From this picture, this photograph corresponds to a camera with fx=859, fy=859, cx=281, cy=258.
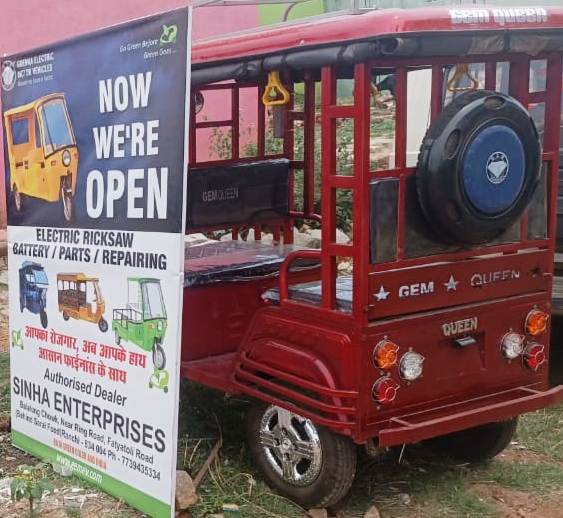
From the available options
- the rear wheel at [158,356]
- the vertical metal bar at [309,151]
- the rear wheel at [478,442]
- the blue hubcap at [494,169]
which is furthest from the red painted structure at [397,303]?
the vertical metal bar at [309,151]

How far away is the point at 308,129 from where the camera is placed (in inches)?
209

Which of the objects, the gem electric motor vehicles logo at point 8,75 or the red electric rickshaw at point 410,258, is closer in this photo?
the red electric rickshaw at point 410,258

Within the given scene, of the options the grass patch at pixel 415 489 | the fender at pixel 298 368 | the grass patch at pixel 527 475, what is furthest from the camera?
the grass patch at pixel 527 475

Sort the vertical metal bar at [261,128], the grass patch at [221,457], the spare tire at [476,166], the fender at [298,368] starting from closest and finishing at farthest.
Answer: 1. the spare tire at [476,166]
2. the fender at [298,368]
3. the grass patch at [221,457]
4. the vertical metal bar at [261,128]

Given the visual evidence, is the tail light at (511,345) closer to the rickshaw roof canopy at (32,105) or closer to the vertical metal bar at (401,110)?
the vertical metal bar at (401,110)

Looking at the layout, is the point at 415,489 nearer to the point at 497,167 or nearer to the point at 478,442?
the point at 478,442

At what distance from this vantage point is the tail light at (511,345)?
12.9ft

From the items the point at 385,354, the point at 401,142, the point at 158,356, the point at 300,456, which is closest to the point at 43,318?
the point at 158,356

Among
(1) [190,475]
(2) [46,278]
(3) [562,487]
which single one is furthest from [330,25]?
(3) [562,487]

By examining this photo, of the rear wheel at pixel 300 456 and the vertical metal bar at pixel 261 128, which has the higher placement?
the vertical metal bar at pixel 261 128

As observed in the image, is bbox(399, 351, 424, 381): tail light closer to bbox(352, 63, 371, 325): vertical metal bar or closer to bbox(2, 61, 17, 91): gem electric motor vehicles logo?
bbox(352, 63, 371, 325): vertical metal bar

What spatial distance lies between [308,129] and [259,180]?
17.9 inches

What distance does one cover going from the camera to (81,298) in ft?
12.7

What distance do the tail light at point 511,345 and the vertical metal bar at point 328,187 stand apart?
0.87 meters
